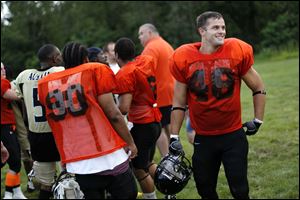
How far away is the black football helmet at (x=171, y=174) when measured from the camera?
4.38 meters

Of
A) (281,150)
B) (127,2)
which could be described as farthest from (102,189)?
(127,2)

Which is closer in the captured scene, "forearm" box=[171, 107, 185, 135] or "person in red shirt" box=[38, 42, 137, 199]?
"person in red shirt" box=[38, 42, 137, 199]

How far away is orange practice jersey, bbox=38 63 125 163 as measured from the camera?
162 inches

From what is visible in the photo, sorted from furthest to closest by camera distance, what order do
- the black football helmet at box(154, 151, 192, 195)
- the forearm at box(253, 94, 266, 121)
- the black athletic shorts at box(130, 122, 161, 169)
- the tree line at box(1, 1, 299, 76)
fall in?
the tree line at box(1, 1, 299, 76) < the black athletic shorts at box(130, 122, 161, 169) < the forearm at box(253, 94, 266, 121) < the black football helmet at box(154, 151, 192, 195)

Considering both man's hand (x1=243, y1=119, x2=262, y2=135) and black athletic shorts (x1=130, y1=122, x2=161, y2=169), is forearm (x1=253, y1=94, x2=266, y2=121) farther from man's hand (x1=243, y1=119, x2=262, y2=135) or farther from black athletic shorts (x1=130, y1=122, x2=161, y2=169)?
black athletic shorts (x1=130, y1=122, x2=161, y2=169)

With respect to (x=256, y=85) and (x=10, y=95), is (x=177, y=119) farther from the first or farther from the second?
(x=10, y=95)

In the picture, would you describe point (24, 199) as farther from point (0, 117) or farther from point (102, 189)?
point (102, 189)

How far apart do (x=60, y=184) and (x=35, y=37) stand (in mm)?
42574

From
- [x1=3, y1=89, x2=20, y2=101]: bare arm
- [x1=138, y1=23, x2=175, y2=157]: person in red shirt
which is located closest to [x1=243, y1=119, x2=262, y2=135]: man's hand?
[x1=138, y1=23, x2=175, y2=157]: person in red shirt

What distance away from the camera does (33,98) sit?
5.21 metres

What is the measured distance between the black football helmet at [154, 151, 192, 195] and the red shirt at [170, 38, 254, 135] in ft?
1.45

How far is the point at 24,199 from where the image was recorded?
676 centimetres

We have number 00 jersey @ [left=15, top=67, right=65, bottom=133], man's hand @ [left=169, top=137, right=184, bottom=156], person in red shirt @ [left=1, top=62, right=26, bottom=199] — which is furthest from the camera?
person in red shirt @ [left=1, top=62, right=26, bottom=199]

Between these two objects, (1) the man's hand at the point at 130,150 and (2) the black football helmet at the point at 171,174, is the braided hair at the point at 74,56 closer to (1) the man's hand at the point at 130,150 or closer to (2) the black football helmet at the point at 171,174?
(1) the man's hand at the point at 130,150
